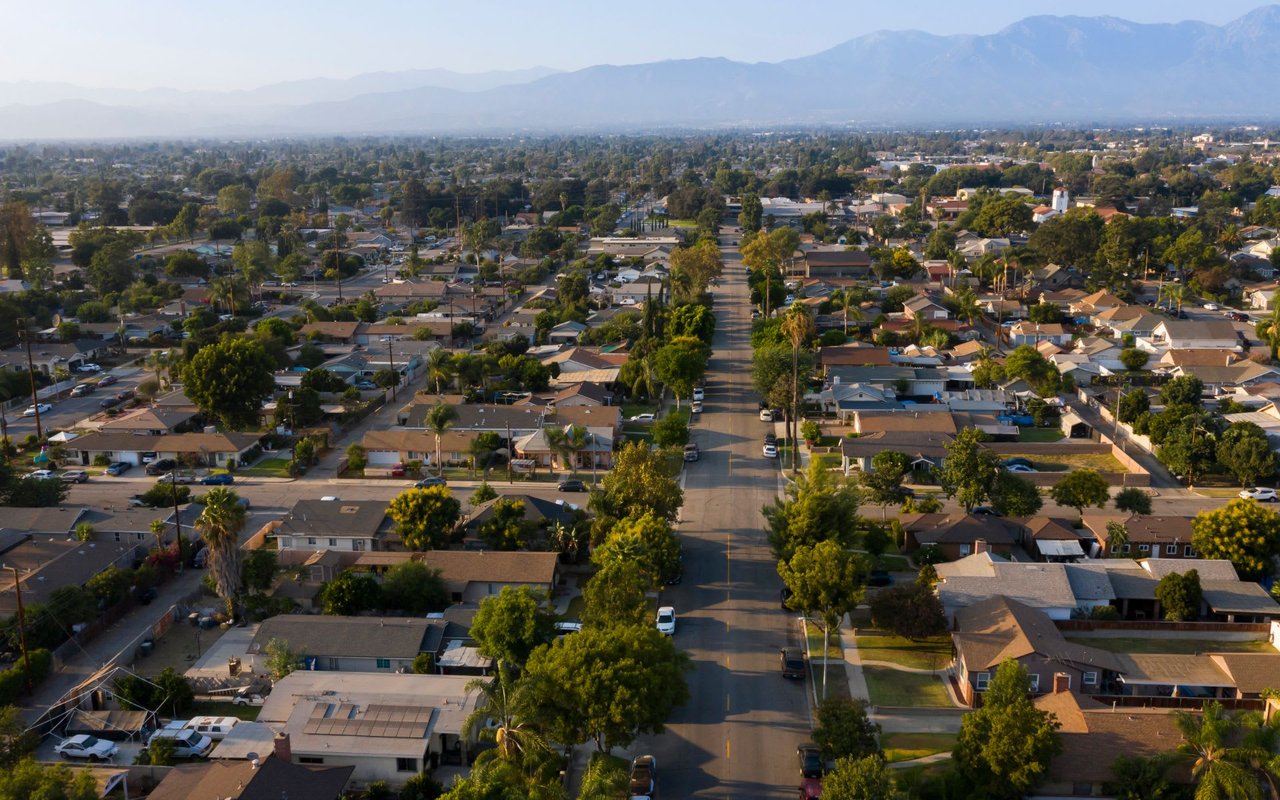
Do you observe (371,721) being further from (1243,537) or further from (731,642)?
(1243,537)

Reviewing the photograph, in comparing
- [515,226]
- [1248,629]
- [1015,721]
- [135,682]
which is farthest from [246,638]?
[515,226]

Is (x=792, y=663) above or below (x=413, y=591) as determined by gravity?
below

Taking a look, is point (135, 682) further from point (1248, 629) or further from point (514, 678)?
point (1248, 629)

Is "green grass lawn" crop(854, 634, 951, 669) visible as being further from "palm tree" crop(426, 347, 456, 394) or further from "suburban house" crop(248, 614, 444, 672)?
"palm tree" crop(426, 347, 456, 394)

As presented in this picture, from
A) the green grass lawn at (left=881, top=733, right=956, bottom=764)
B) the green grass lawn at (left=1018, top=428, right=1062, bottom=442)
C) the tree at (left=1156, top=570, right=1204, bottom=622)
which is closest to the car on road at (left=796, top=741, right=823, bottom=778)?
the green grass lawn at (left=881, top=733, right=956, bottom=764)

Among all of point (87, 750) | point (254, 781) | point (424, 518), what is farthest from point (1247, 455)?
point (87, 750)

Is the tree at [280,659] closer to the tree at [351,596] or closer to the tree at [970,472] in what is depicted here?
the tree at [351,596]
